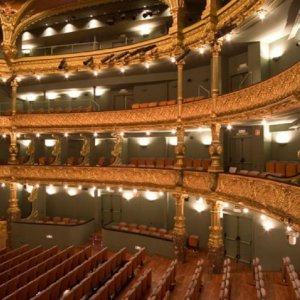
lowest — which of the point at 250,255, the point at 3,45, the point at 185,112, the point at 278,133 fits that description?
the point at 250,255

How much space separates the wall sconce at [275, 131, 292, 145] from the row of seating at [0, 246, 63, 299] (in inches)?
414

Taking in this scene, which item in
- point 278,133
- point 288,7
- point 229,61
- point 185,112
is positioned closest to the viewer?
point 288,7

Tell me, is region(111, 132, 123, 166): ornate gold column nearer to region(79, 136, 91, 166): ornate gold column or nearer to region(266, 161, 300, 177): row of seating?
region(79, 136, 91, 166): ornate gold column

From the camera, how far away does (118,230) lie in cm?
1825

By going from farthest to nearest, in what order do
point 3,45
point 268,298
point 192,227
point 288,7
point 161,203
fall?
point 3,45, point 161,203, point 192,227, point 288,7, point 268,298

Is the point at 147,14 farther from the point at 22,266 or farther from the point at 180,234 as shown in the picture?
the point at 22,266

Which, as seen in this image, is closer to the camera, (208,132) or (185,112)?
(185,112)

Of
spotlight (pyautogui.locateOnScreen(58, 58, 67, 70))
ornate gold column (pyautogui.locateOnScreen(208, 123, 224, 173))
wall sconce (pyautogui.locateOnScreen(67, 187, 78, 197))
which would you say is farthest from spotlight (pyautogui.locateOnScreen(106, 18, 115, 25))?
ornate gold column (pyautogui.locateOnScreen(208, 123, 224, 173))

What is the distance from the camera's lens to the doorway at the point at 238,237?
1533 cm

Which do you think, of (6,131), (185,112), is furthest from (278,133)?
(6,131)

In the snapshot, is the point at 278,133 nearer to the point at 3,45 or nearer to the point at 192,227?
the point at 192,227

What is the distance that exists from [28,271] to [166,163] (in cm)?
925

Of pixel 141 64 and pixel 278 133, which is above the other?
pixel 141 64

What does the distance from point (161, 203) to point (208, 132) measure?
17.1ft
